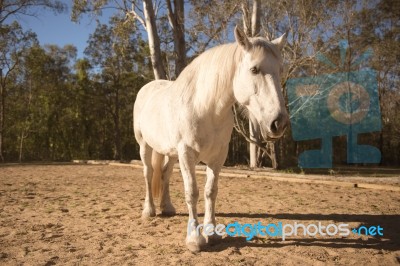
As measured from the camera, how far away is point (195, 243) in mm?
2654

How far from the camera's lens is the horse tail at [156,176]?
157 inches

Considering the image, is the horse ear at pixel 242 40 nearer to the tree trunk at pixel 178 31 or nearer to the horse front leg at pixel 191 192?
the horse front leg at pixel 191 192

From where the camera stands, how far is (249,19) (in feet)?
34.1

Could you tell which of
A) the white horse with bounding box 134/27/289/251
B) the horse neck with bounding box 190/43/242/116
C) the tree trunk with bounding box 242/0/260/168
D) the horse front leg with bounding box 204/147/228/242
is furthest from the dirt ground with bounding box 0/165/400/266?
the tree trunk with bounding box 242/0/260/168

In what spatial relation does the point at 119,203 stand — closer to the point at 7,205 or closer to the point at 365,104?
the point at 7,205

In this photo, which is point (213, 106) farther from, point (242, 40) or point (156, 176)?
point (156, 176)

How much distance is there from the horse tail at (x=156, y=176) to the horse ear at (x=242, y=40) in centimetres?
217

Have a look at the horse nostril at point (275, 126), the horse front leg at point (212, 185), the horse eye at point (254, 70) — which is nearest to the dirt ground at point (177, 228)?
the horse front leg at point (212, 185)

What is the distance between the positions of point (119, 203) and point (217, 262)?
2914mm

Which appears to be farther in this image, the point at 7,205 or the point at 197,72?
the point at 7,205

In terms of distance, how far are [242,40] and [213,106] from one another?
2.09ft

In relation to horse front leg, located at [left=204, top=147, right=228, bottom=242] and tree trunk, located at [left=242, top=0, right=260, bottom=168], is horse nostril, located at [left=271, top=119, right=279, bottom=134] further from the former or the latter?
tree trunk, located at [left=242, top=0, right=260, bottom=168]

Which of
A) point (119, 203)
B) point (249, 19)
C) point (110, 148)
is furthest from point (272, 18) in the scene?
point (110, 148)

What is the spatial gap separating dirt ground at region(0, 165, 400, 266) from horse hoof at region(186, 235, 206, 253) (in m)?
0.07
